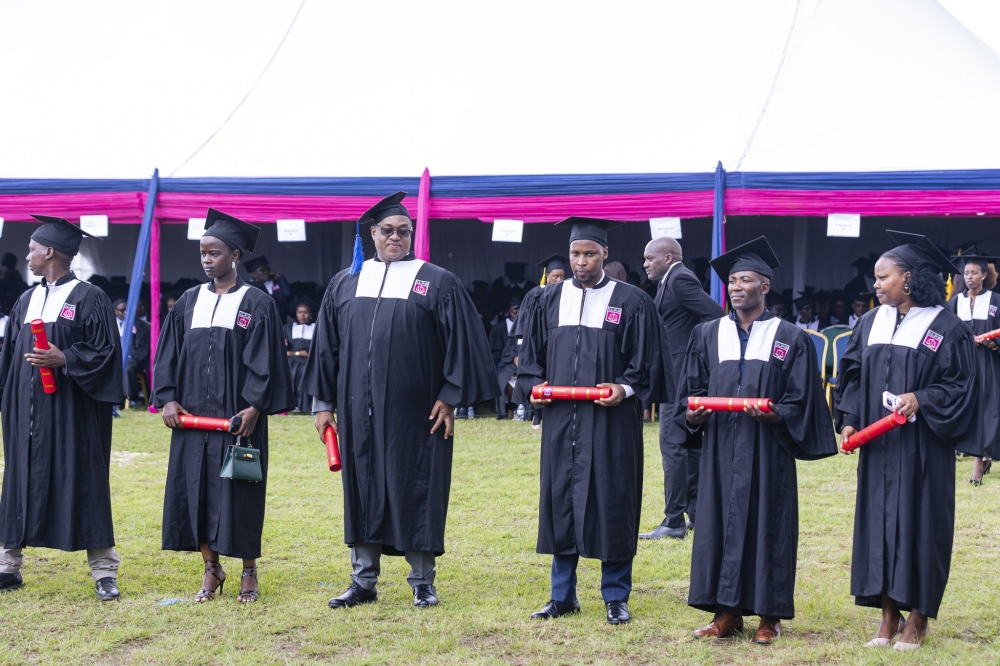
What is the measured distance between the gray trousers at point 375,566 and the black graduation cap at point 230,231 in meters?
1.63

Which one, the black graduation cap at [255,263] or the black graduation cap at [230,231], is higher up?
the black graduation cap at [255,263]

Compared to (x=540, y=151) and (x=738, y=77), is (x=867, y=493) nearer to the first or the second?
(x=540, y=151)


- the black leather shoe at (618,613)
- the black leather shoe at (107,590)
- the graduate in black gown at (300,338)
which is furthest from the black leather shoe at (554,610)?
the graduate in black gown at (300,338)

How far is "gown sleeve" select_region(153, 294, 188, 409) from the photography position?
18.9 ft

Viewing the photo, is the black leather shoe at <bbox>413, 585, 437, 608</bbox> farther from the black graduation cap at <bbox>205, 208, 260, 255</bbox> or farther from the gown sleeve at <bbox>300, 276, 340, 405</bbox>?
the black graduation cap at <bbox>205, 208, 260, 255</bbox>

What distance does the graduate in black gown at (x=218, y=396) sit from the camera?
5637 mm

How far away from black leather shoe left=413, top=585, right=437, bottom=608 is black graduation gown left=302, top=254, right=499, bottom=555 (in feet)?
0.73

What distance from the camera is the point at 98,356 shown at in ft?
19.0

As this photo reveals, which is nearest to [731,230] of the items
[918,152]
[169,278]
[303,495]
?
[918,152]

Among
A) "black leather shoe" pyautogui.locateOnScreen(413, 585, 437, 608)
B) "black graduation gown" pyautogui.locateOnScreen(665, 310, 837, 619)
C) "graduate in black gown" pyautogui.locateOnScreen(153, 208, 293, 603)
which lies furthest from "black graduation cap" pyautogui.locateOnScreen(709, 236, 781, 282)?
"graduate in black gown" pyautogui.locateOnScreen(153, 208, 293, 603)

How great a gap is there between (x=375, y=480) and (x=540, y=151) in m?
8.72

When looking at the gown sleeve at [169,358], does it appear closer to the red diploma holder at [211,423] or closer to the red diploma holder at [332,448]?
the red diploma holder at [211,423]

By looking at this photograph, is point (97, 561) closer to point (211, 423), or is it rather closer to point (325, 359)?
point (211, 423)

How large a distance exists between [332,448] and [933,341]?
9.13 ft
